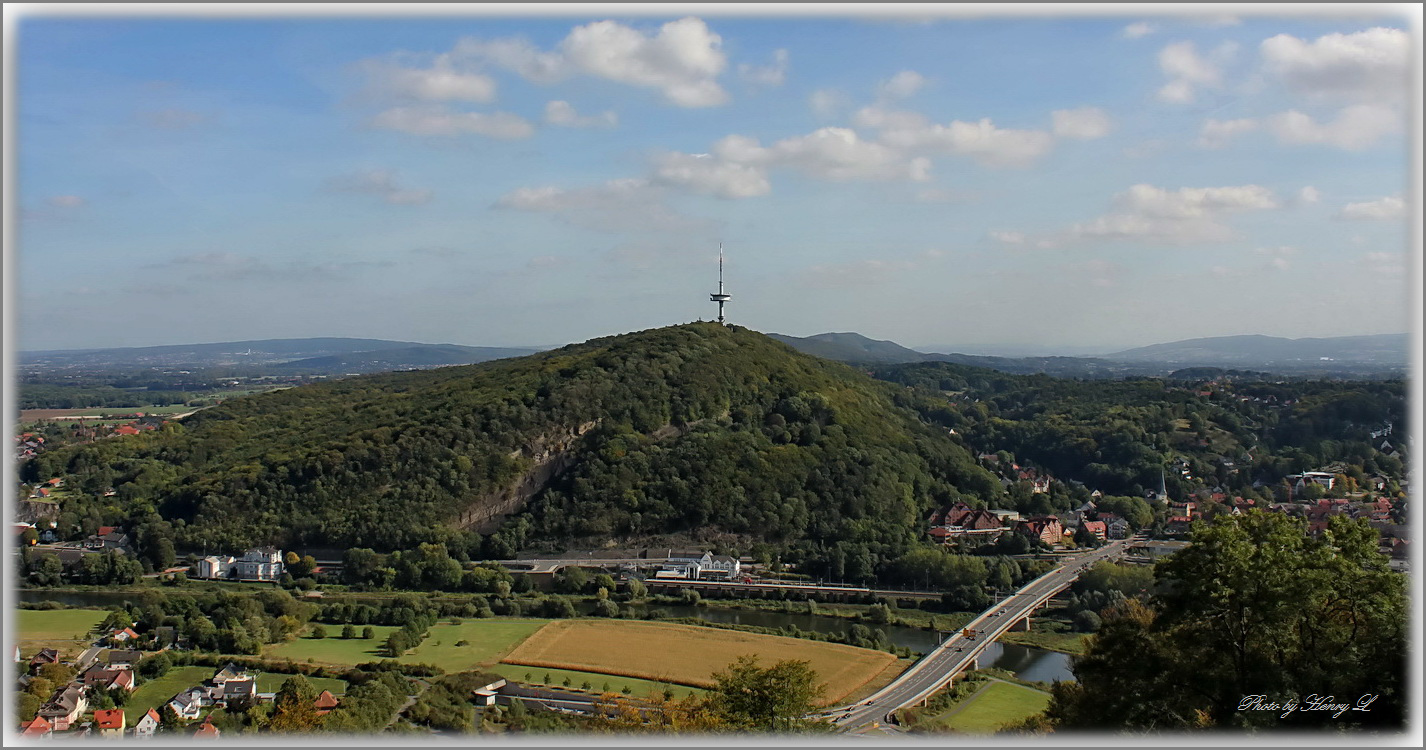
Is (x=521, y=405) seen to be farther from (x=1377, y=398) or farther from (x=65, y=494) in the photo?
(x=1377, y=398)

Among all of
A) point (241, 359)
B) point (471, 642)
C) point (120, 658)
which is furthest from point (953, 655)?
point (241, 359)

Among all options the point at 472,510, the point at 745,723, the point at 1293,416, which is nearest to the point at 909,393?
the point at 1293,416

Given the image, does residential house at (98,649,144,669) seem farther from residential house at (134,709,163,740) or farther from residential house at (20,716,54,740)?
residential house at (20,716,54,740)

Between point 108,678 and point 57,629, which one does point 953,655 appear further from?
point 57,629

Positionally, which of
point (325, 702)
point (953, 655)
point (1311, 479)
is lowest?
point (953, 655)

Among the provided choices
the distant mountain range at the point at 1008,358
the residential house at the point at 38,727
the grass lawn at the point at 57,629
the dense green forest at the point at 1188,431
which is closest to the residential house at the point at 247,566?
the grass lawn at the point at 57,629

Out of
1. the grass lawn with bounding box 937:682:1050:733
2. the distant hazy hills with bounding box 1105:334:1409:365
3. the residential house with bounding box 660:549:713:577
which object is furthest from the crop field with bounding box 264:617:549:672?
the distant hazy hills with bounding box 1105:334:1409:365
